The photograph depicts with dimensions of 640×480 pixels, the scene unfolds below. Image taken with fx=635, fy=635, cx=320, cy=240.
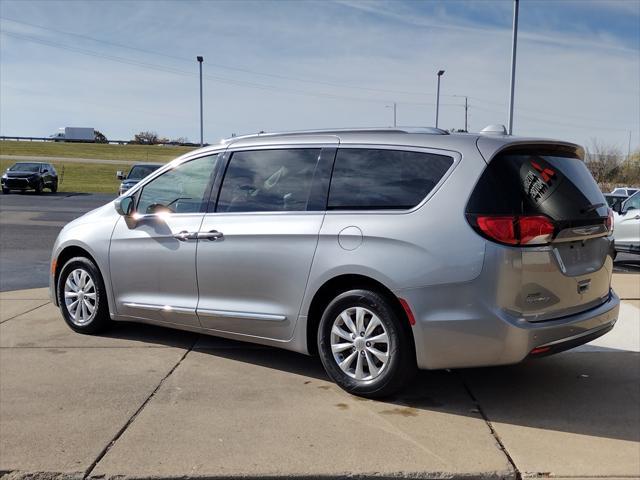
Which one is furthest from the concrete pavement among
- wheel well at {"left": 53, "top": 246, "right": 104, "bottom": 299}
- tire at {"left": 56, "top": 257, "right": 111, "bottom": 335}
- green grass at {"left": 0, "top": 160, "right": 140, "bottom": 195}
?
green grass at {"left": 0, "top": 160, "right": 140, "bottom": 195}

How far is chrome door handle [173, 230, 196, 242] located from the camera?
17.1 ft

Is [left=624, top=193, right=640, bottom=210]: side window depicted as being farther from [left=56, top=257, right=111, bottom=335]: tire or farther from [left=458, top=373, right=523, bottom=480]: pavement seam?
[left=56, top=257, right=111, bottom=335]: tire

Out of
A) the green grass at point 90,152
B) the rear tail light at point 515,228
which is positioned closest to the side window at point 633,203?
the rear tail light at point 515,228

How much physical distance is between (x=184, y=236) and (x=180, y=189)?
19.8 inches

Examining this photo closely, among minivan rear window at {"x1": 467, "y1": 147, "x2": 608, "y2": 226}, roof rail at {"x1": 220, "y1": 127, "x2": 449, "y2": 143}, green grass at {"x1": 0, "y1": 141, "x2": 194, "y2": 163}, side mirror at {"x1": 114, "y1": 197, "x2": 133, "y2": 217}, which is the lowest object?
side mirror at {"x1": 114, "y1": 197, "x2": 133, "y2": 217}

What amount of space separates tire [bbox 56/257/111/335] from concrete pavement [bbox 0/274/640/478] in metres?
0.26

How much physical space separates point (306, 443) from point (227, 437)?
48 centimetres

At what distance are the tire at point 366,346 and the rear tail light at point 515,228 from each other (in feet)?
2.73

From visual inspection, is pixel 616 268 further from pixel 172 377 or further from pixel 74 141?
pixel 74 141

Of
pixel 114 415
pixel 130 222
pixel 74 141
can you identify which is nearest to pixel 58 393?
pixel 114 415

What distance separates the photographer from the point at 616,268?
1175 centimetres

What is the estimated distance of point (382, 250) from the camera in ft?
13.9

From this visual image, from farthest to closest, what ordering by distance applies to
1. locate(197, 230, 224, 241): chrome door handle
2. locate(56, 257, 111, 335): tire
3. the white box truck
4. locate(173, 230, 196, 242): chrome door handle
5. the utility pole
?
1. the white box truck
2. the utility pole
3. locate(56, 257, 111, 335): tire
4. locate(173, 230, 196, 242): chrome door handle
5. locate(197, 230, 224, 241): chrome door handle

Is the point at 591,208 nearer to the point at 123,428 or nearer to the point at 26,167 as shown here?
the point at 123,428
